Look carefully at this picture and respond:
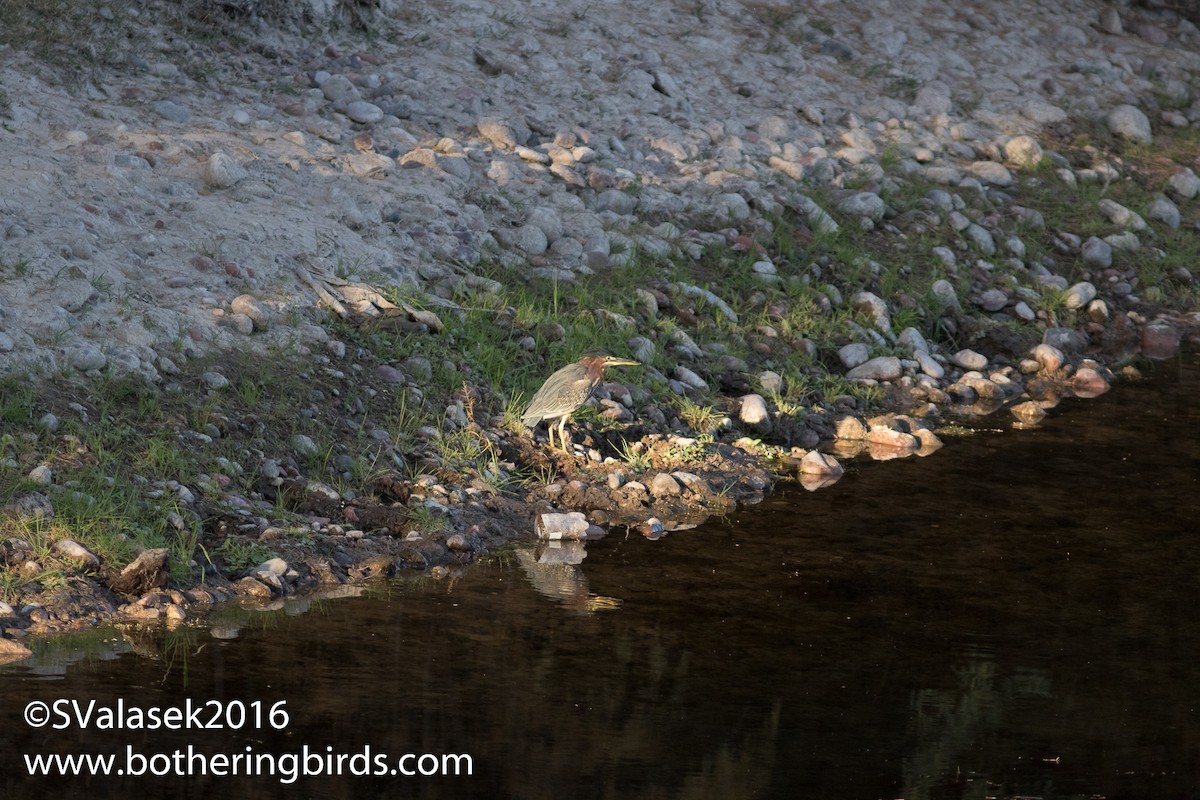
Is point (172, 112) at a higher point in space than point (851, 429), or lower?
higher

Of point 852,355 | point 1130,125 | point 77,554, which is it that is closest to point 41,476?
point 77,554

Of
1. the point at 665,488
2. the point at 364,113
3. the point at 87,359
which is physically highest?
the point at 364,113

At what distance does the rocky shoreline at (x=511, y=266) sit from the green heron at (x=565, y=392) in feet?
0.51

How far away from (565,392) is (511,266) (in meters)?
1.59

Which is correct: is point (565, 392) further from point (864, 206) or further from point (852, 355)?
point (864, 206)

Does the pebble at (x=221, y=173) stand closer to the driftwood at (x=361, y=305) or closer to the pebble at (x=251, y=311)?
the driftwood at (x=361, y=305)

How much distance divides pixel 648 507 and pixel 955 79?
241 inches

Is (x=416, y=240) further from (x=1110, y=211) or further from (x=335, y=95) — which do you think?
(x=1110, y=211)

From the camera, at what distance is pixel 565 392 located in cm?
655

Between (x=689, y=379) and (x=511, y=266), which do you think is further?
(x=511, y=266)

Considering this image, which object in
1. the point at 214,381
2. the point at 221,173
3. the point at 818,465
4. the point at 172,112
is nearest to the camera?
the point at 214,381

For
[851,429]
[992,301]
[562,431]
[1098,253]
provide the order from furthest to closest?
[1098,253] < [992,301] < [851,429] < [562,431]

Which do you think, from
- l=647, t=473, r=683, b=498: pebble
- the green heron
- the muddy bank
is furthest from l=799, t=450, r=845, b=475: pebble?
the green heron

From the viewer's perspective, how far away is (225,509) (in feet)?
19.0
